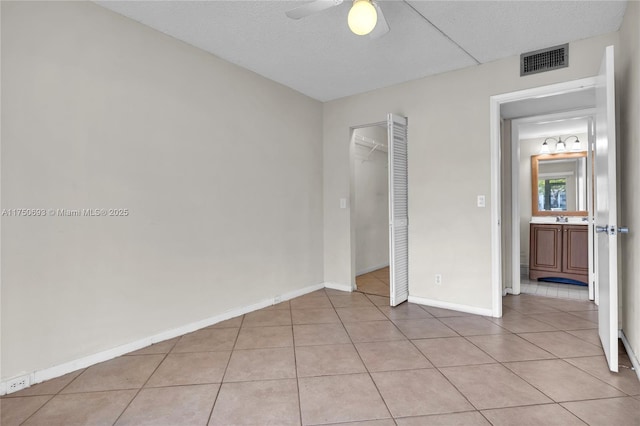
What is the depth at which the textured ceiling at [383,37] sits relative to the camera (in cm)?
237

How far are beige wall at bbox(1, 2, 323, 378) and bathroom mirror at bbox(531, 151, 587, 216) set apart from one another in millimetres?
4357

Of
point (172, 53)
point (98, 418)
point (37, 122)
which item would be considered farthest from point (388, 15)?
point (98, 418)

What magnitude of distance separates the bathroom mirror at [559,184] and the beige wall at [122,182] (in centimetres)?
436

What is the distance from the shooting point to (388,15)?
2479mm

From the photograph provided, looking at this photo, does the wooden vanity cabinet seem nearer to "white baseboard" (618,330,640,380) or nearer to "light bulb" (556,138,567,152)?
"light bulb" (556,138,567,152)

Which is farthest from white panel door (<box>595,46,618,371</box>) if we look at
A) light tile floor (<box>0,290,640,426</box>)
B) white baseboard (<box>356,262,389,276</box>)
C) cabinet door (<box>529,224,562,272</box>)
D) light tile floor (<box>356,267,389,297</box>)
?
white baseboard (<box>356,262,389,276</box>)

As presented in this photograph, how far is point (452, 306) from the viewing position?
351cm

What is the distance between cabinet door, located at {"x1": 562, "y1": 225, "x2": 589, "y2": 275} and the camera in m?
4.59

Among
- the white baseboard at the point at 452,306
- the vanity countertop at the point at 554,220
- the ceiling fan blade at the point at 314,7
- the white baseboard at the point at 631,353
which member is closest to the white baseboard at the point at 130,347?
the white baseboard at the point at 452,306

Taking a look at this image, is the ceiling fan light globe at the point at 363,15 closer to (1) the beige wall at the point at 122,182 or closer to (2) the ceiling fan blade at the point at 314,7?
(2) the ceiling fan blade at the point at 314,7

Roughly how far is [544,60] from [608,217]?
1.66m

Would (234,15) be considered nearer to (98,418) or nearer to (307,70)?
(307,70)

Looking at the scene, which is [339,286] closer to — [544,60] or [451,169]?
[451,169]

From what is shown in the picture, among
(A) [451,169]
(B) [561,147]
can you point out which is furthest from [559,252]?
(A) [451,169]
